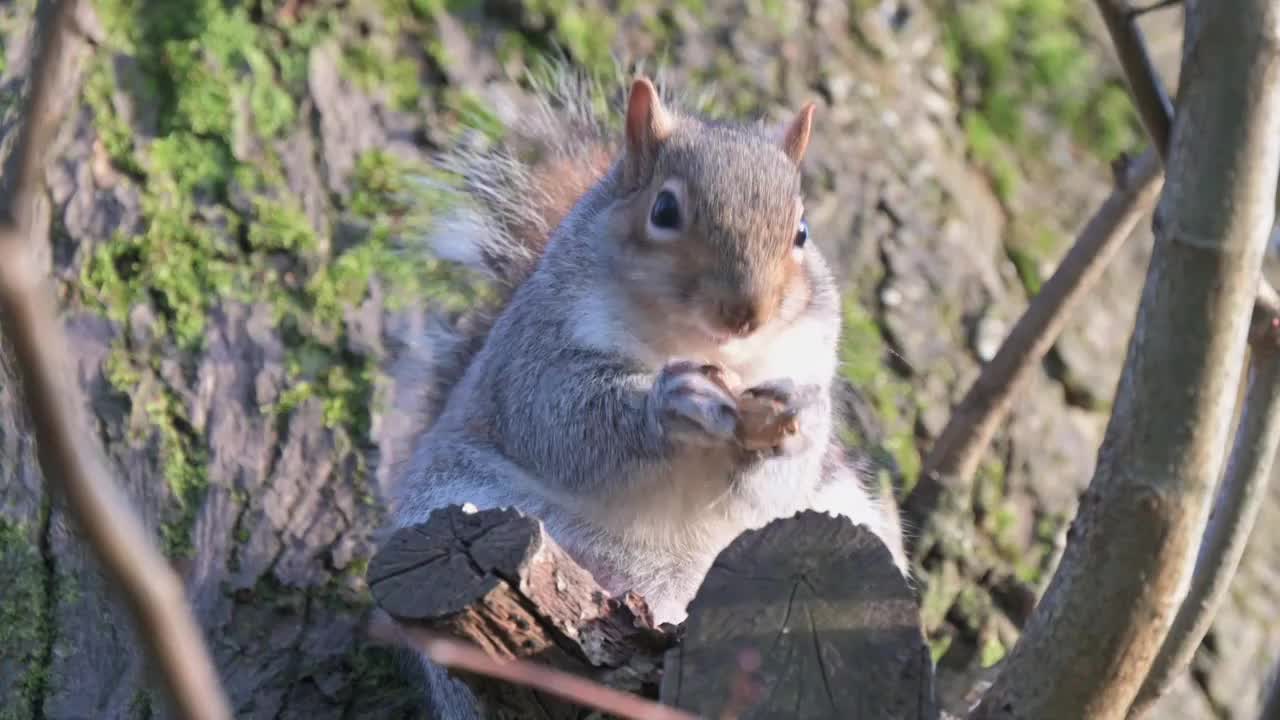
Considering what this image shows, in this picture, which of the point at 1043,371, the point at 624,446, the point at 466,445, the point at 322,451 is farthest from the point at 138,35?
the point at 1043,371

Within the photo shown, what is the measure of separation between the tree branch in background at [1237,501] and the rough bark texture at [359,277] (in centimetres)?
96

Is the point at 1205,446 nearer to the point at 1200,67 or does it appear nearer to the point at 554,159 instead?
the point at 1200,67

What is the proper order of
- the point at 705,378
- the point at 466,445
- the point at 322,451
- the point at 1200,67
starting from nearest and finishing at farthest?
the point at 1200,67
the point at 705,378
the point at 466,445
the point at 322,451

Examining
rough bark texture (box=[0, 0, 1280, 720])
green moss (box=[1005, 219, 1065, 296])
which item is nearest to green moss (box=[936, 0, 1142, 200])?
rough bark texture (box=[0, 0, 1280, 720])

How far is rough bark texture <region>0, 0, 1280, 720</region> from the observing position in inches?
107

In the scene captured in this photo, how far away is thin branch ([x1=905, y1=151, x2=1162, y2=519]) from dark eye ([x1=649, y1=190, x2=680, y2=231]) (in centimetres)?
91

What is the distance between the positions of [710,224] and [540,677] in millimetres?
947

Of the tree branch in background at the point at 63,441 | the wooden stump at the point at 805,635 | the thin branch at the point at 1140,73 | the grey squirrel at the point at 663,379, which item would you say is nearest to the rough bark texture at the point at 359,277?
the grey squirrel at the point at 663,379

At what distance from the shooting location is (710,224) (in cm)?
231

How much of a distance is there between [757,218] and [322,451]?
1.09m

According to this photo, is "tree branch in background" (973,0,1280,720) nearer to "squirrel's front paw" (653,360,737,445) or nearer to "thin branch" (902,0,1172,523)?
"squirrel's front paw" (653,360,737,445)

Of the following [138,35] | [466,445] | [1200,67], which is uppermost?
[1200,67]

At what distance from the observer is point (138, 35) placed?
325 cm

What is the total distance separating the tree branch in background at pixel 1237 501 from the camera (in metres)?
2.12
